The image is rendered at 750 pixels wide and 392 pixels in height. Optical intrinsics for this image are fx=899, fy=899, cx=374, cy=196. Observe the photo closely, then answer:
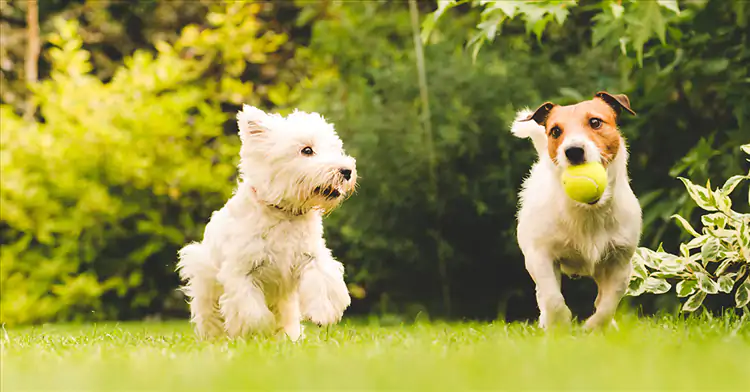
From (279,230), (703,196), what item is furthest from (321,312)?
(703,196)

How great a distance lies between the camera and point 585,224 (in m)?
4.15

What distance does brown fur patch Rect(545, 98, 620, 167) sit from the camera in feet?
13.1

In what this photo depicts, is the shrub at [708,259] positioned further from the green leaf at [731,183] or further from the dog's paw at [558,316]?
the dog's paw at [558,316]

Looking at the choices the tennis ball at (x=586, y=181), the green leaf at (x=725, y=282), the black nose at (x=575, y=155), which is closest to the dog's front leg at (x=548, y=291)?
the tennis ball at (x=586, y=181)

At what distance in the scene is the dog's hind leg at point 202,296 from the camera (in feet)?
15.1

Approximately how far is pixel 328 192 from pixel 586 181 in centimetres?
120

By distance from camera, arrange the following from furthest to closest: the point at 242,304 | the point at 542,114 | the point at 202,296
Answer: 1. the point at 202,296
2. the point at 542,114
3. the point at 242,304

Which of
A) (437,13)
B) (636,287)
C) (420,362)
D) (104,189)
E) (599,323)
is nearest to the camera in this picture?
(420,362)

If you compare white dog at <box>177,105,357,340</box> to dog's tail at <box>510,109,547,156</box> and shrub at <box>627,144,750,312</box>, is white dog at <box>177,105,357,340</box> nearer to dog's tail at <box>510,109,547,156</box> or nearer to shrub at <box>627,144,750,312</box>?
dog's tail at <box>510,109,547,156</box>

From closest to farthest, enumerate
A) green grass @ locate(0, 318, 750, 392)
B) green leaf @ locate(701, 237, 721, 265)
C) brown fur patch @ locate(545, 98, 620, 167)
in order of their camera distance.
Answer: green grass @ locate(0, 318, 750, 392) → brown fur patch @ locate(545, 98, 620, 167) → green leaf @ locate(701, 237, 721, 265)

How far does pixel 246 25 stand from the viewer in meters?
9.08

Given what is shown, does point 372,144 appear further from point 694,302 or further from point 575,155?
point 575,155

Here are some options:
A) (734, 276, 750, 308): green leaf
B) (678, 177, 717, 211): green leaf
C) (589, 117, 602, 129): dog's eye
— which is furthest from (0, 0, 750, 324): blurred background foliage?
(589, 117, 602, 129): dog's eye

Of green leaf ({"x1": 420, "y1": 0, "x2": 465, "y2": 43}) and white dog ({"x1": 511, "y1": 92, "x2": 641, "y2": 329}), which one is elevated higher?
green leaf ({"x1": 420, "y1": 0, "x2": 465, "y2": 43})
